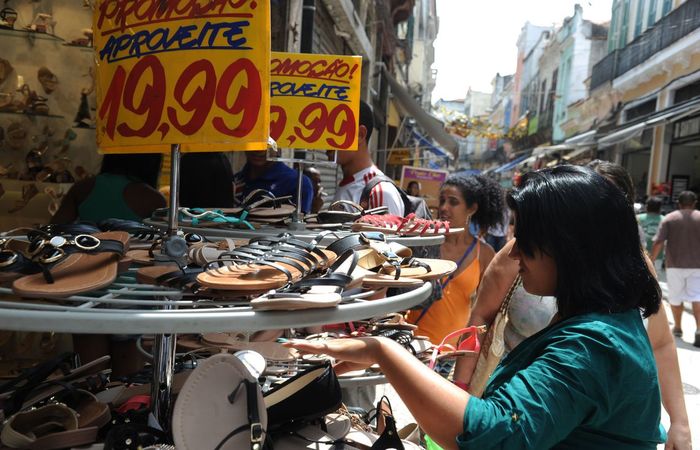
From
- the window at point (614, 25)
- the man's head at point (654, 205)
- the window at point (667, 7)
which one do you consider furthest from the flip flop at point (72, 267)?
the window at point (614, 25)

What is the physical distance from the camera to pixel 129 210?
2686 millimetres

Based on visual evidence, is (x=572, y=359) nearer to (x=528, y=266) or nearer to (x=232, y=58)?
(x=528, y=266)

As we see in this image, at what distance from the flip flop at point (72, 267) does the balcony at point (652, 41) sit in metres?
17.3

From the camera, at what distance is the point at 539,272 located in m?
1.33

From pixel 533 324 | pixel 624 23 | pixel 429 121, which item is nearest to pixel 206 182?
pixel 533 324

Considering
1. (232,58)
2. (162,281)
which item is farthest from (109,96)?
(162,281)

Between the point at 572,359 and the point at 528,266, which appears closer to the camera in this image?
the point at 572,359

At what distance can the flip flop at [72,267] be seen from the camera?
39.5 inches

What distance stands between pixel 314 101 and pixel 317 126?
0.14m

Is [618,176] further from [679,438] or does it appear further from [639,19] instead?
[639,19]

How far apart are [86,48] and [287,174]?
1.67 metres

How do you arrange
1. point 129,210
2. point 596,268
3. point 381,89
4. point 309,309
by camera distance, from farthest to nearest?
point 381,89 → point 129,210 → point 596,268 → point 309,309

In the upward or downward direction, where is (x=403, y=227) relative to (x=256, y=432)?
upward

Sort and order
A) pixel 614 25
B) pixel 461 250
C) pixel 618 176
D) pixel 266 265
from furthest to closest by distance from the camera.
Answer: pixel 614 25 → pixel 461 250 → pixel 618 176 → pixel 266 265
